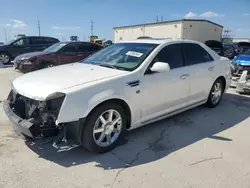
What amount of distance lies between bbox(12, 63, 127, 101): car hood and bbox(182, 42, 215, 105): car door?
5.42 ft

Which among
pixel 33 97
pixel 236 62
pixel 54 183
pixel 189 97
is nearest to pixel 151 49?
pixel 189 97

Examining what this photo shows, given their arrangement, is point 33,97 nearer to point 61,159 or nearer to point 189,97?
point 61,159

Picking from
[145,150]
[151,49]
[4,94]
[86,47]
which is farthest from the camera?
[86,47]

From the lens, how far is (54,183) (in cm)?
267

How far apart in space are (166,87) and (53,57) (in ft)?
21.7

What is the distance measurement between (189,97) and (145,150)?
1.62 m

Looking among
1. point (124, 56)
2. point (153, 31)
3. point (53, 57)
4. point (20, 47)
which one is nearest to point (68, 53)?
point (53, 57)

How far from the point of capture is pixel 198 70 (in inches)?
182

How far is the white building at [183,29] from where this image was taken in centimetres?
3344

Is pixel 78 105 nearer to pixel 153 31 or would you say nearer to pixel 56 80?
pixel 56 80

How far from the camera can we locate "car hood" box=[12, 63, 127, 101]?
2.96m

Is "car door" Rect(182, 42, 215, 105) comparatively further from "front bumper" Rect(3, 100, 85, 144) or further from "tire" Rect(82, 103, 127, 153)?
"front bumper" Rect(3, 100, 85, 144)

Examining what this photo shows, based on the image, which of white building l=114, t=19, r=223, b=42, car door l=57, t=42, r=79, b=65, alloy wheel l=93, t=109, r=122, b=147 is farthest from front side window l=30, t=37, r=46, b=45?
white building l=114, t=19, r=223, b=42

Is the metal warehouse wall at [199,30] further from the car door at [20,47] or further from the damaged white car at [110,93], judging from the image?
the damaged white car at [110,93]
